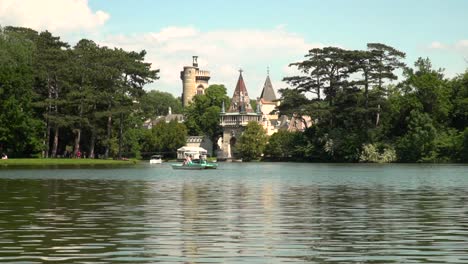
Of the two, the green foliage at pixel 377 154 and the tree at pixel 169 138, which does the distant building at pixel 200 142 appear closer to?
the tree at pixel 169 138

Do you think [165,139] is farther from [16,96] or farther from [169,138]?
[16,96]

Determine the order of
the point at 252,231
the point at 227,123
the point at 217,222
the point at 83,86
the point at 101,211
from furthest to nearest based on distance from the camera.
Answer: the point at 227,123
the point at 83,86
the point at 101,211
the point at 217,222
the point at 252,231

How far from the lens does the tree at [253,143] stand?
548 ft

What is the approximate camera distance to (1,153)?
336 ft

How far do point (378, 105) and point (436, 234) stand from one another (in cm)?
10013

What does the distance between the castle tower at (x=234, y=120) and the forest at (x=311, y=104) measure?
189 ft

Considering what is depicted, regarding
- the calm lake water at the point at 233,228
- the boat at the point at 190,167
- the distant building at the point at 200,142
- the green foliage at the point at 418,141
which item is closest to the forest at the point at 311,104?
the green foliage at the point at 418,141

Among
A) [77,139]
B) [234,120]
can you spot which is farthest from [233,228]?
[234,120]

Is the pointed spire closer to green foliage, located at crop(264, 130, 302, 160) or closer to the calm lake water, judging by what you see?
green foliage, located at crop(264, 130, 302, 160)

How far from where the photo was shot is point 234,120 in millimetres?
192375

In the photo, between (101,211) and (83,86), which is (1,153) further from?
(101,211)

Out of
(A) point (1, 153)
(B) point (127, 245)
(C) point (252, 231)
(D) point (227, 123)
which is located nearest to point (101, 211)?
(C) point (252, 231)

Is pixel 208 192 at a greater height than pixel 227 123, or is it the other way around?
pixel 227 123

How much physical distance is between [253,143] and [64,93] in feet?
196
